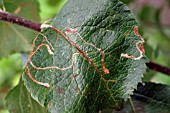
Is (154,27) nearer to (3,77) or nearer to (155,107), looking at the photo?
(3,77)

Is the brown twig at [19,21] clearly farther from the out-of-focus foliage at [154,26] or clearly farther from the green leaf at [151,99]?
the out-of-focus foliage at [154,26]

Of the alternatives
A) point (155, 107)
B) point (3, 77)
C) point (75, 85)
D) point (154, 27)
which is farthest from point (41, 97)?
point (154, 27)

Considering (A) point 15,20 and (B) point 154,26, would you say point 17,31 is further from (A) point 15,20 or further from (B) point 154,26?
(B) point 154,26

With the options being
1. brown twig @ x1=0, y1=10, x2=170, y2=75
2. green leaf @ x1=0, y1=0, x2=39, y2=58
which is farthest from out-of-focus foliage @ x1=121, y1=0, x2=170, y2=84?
brown twig @ x1=0, y1=10, x2=170, y2=75

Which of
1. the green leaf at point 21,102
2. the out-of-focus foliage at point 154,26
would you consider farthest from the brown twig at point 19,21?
the out-of-focus foliage at point 154,26

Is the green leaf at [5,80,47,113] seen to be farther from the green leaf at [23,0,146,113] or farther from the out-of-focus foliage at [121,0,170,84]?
the out-of-focus foliage at [121,0,170,84]

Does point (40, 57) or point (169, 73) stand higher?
point (40, 57)
